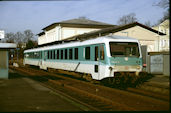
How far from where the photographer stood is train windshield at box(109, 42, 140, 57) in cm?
1308

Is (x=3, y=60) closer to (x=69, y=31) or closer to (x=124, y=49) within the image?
(x=124, y=49)

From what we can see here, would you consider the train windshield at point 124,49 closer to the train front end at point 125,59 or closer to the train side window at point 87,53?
the train front end at point 125,59

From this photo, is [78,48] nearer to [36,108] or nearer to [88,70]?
[88,70]

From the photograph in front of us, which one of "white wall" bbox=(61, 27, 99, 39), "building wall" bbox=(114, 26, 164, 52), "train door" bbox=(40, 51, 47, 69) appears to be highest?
"white wall" bbox=(61, 27, 99, 39)

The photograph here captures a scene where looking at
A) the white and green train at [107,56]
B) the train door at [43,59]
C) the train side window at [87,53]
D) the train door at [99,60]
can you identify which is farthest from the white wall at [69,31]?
the train door at [99,60]

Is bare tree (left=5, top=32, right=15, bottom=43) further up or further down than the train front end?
further up

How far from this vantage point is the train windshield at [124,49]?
13080 millimetres

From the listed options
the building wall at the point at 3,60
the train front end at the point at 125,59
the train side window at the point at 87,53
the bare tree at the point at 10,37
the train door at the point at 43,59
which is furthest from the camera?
the bare tree at the point at 10,37

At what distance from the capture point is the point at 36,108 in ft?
26.0

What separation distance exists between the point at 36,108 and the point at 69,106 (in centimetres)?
110

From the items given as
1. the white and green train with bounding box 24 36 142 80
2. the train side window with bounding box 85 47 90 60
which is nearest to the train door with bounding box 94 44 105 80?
the white and green train with bounding box 24 36 142 80

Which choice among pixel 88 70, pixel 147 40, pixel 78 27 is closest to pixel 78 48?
pixel 88 70

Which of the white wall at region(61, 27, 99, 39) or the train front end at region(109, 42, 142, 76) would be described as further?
the white wall at region(61, 27, 99, 39)

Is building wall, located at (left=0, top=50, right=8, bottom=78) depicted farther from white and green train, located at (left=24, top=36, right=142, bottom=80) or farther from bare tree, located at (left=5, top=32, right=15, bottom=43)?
bare tree, located at (left=5, top=32, right=15, bottom=43)
